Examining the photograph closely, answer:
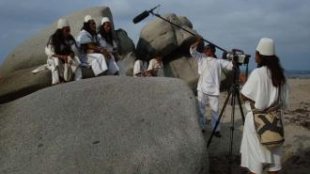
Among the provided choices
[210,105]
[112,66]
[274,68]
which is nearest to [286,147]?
[210,105]

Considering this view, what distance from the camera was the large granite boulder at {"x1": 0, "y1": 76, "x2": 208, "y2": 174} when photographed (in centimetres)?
684

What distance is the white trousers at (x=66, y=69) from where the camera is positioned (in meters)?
11.5

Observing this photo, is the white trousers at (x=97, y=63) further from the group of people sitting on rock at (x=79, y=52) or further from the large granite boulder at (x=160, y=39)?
the large granite boulder at (x=160, y=39)

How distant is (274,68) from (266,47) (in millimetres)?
280

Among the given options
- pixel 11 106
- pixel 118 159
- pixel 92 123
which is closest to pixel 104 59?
pixel 11 106

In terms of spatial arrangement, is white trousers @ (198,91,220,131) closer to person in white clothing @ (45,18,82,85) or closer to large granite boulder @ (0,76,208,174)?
person in white clothing @ (45,18,82,85)

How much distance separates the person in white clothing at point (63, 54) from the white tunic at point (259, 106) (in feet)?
18.3

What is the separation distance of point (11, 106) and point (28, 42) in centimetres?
841

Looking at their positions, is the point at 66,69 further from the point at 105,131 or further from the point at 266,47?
the point at 266,47

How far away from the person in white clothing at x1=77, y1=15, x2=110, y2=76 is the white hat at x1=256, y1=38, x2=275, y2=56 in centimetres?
570

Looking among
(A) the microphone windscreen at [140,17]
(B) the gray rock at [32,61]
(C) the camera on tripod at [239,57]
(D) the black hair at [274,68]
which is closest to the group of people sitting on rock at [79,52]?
(B) the gray rock at [32,61]

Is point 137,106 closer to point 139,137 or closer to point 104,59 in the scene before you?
point 139,137

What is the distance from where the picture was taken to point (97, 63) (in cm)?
1181

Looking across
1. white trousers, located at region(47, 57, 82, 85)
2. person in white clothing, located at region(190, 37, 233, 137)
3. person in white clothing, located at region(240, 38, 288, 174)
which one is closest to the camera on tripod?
person in white clothing, located at region(240, 38, 288, 174)
